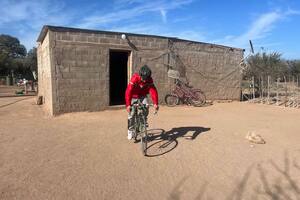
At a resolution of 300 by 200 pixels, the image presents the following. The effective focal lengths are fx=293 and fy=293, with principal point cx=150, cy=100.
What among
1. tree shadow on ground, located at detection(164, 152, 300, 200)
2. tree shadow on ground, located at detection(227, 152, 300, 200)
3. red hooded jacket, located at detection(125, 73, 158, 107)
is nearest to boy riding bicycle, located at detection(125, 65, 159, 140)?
red hooded jacket, located at detection(125, 73, 158, 107)

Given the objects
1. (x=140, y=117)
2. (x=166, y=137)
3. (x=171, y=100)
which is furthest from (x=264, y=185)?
(x=171, y=100)

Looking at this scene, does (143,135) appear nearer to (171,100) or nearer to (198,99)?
(171,100)

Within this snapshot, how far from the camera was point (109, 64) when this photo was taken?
467 inches

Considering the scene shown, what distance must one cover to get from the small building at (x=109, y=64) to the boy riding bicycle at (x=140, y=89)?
16.1 ft

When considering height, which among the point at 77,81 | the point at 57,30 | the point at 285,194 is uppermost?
the point at 57,30

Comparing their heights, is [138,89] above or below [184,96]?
above

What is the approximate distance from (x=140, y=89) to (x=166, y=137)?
1.54m

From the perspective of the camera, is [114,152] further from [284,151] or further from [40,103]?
[40,103]

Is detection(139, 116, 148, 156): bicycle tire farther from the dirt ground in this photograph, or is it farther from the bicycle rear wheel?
the dirt ground

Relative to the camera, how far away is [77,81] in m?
10.6

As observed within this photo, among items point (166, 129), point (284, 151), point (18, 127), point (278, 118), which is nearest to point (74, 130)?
point (18, 127)

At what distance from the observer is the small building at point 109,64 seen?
10.3 metres

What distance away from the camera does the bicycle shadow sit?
5897mm

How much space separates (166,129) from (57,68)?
4.72 m
